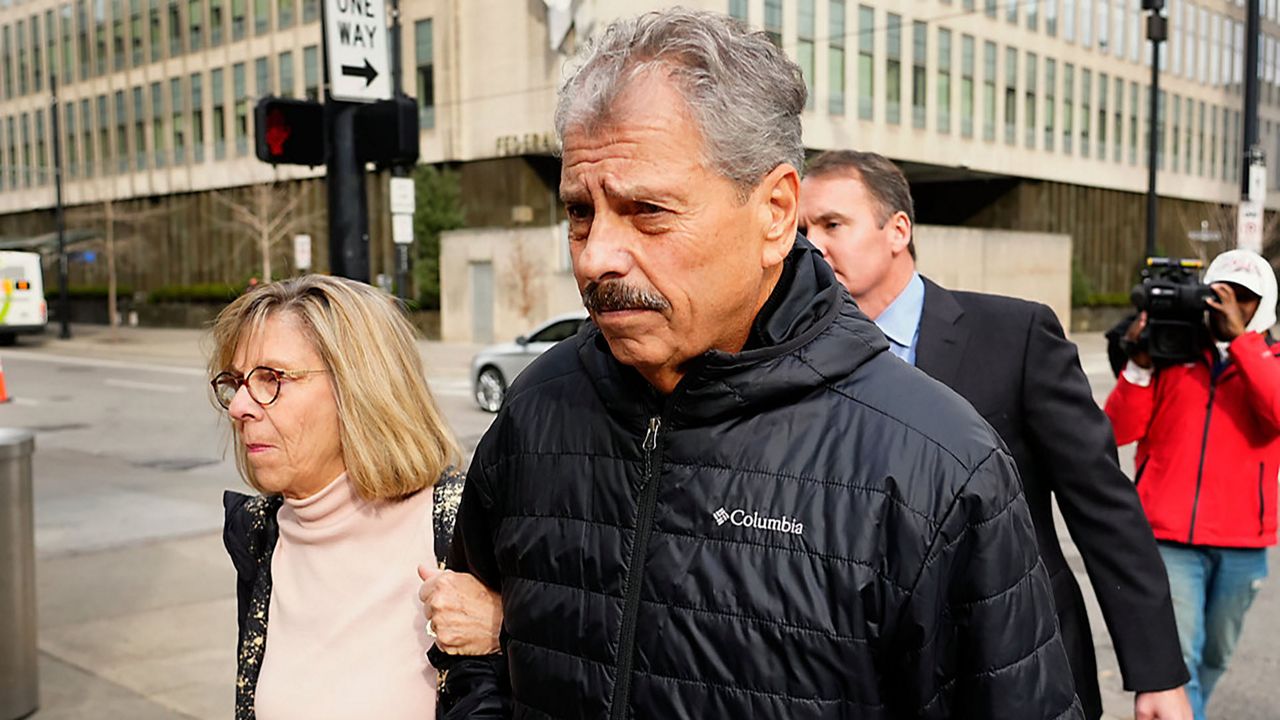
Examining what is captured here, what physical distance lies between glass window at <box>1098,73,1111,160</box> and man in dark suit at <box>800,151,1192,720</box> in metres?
48.3

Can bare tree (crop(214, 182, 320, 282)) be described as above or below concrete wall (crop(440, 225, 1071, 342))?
above

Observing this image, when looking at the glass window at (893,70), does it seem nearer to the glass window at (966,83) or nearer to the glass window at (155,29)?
the glass window at (966,83)

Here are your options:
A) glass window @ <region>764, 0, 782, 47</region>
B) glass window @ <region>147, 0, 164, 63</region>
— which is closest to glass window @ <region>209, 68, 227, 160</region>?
glass window @ <region>147, 0, 164, 63</region>

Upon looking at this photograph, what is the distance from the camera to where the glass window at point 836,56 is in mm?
35906

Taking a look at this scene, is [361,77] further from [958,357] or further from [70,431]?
[70,431]

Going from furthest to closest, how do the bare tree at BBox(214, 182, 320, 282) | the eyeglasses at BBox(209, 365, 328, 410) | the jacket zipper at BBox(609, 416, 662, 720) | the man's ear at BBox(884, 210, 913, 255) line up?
the bare tree at BBox(214, 182, 320, 282), the man's ear at BBox(884, 210, 913, 255), the eyeglasses at BBox(209, 365, 328, 410), the jacket zipper at BBox(609, 416, 662, 720)

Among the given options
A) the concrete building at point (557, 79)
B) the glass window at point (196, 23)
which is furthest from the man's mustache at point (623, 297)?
the glass window at point (196, 23)

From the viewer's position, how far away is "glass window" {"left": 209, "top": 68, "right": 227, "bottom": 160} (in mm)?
44875

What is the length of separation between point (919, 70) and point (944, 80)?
1.58m

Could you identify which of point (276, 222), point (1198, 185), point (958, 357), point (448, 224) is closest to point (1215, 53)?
point (1198, 185)

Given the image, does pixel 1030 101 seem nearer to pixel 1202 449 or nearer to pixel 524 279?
pixel 524 279

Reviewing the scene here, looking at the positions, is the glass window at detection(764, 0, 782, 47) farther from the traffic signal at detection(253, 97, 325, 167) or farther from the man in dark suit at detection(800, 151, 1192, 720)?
the man in dark suit at detection(800, 151, 1192, 720)

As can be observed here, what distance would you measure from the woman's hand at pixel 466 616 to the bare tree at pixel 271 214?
127 feet

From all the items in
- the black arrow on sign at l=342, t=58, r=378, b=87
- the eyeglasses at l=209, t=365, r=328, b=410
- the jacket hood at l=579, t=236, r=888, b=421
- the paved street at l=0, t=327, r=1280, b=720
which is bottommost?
the paved street at l=0, t=327, r=1280, b=720
